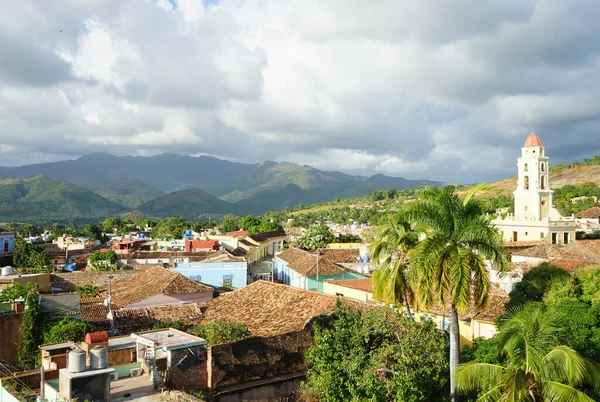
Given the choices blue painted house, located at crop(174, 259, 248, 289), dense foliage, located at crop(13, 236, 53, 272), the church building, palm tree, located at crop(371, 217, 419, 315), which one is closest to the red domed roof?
the church building

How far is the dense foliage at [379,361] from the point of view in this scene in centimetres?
1009

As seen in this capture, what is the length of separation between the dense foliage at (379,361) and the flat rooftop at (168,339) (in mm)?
3179

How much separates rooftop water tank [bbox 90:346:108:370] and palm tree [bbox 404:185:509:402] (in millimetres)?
6486

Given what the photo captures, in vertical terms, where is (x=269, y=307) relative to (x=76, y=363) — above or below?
below

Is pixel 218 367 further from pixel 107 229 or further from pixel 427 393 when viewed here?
pixel 107 229

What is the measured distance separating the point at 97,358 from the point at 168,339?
10.9 ft

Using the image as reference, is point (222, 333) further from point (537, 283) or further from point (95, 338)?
point (537, 283)

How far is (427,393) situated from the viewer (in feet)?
36.1

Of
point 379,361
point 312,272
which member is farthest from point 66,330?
point 312,272

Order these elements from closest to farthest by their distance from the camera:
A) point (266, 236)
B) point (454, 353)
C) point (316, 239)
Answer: point (454, 353)
point (316, 239)
point (266, 236)

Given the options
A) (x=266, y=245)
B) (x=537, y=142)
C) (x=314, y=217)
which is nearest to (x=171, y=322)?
(x=537, y=142)

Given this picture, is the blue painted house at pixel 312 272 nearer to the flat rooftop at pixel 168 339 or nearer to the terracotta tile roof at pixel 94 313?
the terracotta tile roof at pixel 94 313

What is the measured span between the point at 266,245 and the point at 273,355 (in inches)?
2071

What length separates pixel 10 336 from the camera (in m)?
16.2
